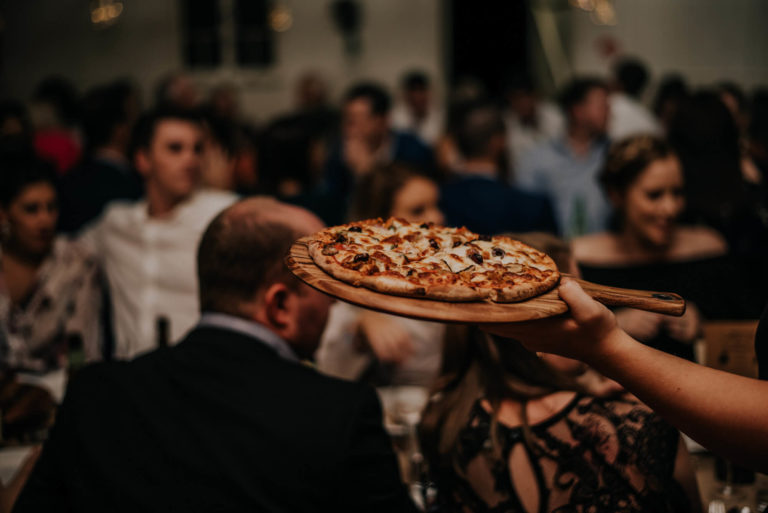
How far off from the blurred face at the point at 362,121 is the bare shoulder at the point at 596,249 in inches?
78.5

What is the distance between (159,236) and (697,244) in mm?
2273

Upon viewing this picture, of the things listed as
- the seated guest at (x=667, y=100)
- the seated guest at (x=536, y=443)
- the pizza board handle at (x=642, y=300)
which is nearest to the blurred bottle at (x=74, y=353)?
the seated guest at (x=536, y=443)

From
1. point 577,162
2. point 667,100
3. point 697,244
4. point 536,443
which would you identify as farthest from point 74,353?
point 667,100

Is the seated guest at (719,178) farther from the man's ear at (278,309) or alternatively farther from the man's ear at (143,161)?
the man's ear at (143,161)

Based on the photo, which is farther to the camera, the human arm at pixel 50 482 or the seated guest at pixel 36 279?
the seated guest at pixel 36 279

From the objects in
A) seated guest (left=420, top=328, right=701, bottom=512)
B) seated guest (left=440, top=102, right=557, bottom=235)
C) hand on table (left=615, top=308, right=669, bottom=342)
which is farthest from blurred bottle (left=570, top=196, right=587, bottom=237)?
seated guest (left=420, top=328, right=701, bottom=512)

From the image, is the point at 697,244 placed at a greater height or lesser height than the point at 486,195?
lesser

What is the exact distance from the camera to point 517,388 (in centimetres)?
149

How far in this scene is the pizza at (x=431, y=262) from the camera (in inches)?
43.8

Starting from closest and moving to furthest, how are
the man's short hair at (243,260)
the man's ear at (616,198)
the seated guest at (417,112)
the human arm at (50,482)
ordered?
the human arm at (50,482)
the man's short hair at (243,260)
the man's ear at (616,198)
the seated guest at (417,112)

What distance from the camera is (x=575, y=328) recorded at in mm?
1106

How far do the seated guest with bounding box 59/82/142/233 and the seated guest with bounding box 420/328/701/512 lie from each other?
8.31ft

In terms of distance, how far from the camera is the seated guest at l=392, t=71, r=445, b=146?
715cm

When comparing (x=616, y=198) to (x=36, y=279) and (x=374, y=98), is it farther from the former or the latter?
(x=36, y=279)
